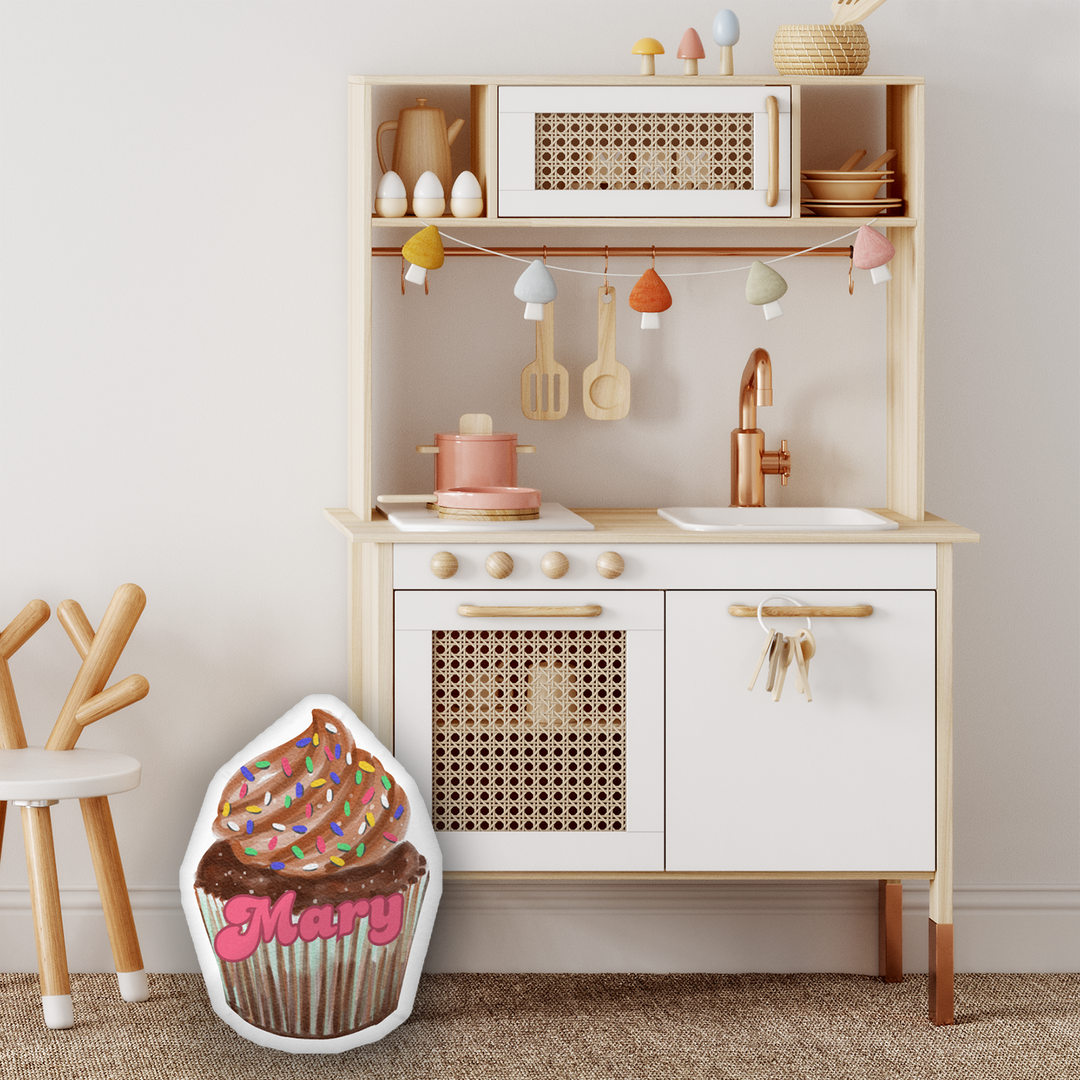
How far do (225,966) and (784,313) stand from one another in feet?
5.51

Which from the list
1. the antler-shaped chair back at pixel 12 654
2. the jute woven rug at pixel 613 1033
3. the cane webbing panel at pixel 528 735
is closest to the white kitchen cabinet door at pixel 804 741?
the cane webbing panel at pixel 528 735

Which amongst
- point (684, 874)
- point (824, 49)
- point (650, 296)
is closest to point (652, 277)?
point (650, 296)

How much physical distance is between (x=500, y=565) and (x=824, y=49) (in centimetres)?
115

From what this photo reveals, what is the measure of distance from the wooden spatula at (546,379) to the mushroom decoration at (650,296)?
23cm

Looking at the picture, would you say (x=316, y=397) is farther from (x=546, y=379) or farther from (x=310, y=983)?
(x=310, y=983)

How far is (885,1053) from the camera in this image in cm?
220

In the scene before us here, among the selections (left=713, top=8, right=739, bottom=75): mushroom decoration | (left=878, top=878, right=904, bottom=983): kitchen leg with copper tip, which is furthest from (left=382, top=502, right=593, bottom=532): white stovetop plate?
(left=878, top=878, right=904, bottom=983): kitchen leg with copper tip

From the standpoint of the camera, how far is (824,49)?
2293mm

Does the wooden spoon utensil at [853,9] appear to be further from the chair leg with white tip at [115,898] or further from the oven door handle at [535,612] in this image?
the chair leg with white tip at [115,898]

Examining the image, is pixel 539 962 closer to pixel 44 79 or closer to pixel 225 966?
pixel 225 966

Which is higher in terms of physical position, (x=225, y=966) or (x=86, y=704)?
(x=86, y=704)

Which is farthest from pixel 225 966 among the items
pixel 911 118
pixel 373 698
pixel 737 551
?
pixel 911 118

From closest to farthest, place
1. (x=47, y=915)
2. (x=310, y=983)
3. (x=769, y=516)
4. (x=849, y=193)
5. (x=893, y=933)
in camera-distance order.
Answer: (x=310, y=983)
(x=47, y=915)
(x=849, y=193)
(x=769, y=516)
(x=893, y=933)

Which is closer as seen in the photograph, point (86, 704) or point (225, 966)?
point (225, 966)
